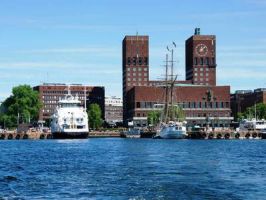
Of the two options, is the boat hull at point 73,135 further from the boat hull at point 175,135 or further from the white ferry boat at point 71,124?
the boat hull at point 175,135

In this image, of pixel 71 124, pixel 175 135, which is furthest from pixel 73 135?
pixel 175 135

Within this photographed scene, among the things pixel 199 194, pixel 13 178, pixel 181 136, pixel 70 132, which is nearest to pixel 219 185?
pixel 199 194

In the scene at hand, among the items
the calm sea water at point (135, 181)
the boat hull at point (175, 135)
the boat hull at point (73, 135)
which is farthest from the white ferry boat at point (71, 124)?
the calm sea water at point (135, 181)

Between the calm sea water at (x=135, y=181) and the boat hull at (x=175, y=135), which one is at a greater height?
the boat hull at (x=175, y=135)

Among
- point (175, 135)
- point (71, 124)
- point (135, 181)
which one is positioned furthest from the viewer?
point (175, 135)

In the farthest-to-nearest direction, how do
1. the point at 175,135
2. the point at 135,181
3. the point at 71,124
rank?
1. the point at 175,135
2. the point at 71,124
3. the point at 135,181

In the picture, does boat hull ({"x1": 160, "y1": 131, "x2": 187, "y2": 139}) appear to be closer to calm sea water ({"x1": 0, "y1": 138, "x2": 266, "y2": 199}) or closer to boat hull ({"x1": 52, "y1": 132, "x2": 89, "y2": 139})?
boat hull ({"x1": 52, "y1": 132, "x2": 89, "y2": 139})

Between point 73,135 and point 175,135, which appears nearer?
point 73,135

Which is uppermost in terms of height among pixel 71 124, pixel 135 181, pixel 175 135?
pixel 71 124

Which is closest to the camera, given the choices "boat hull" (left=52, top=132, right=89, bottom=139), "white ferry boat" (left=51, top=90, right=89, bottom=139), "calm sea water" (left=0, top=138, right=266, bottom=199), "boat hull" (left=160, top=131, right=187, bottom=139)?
"calm sea water" (left=0, top=138, right=266, bottom=199)

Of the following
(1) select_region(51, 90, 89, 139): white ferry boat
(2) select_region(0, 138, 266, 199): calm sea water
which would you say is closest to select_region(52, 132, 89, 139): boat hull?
(1) select_region(51, 90, 89, 139): white ferry boat

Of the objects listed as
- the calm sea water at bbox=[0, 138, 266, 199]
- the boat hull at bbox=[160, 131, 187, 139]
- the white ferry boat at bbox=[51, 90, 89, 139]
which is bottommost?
the calm sea water at bbox=[0, 138, 266, 199]

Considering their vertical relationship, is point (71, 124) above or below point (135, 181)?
above

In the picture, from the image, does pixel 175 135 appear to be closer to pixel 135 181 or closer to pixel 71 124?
pixel 71 124
